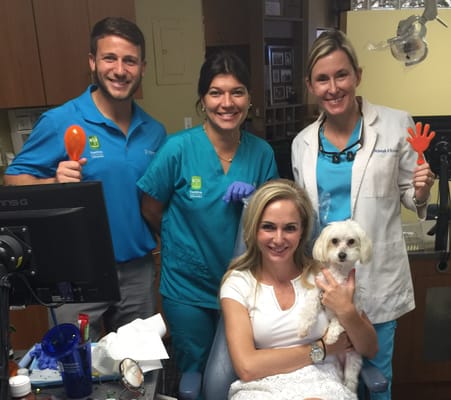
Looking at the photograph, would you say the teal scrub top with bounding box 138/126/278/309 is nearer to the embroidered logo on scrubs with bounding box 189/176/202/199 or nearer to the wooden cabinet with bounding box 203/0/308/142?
the embroidered logo on scrubs with bounding box 189/176/202/199

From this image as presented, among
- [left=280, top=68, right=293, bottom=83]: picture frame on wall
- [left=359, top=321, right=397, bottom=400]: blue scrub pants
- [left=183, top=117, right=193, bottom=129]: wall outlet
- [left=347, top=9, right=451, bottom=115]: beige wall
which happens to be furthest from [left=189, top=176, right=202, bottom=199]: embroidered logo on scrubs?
[left=280, top=68, right=293, bottom=83]: picture frame on wall

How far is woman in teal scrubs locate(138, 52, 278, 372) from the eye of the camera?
1.64 meters

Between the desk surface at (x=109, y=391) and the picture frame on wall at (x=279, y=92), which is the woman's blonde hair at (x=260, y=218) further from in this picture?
the picture frame on wall at (x=279, y=92)

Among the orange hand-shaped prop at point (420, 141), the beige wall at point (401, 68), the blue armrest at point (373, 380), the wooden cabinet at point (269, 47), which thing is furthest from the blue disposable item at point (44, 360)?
the wooden cabinet at point (269, 47)

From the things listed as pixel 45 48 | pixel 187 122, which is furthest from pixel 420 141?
pixel 187 122

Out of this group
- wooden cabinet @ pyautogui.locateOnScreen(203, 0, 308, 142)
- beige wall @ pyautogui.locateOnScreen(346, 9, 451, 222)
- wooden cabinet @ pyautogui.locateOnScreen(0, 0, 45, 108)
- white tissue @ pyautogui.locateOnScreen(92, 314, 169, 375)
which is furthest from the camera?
wooden cabinet @ pyautogui.locateOnScreen(203, 0, 308, 142)

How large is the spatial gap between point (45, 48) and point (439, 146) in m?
1.99

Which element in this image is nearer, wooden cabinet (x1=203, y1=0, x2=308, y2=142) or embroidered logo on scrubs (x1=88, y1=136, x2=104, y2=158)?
embroidered logo on scrubs (x1=88, y1=136, x2=104, y2=158)

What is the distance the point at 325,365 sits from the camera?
4.58ft

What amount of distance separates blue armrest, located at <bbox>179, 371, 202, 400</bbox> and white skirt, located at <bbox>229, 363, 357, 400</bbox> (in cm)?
11

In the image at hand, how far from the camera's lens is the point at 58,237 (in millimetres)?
1026

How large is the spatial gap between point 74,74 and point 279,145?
1.19 m

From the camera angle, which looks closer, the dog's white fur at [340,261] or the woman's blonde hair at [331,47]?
the dog's white fur at [340,261]

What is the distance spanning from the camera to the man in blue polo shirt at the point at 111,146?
1.64 m
